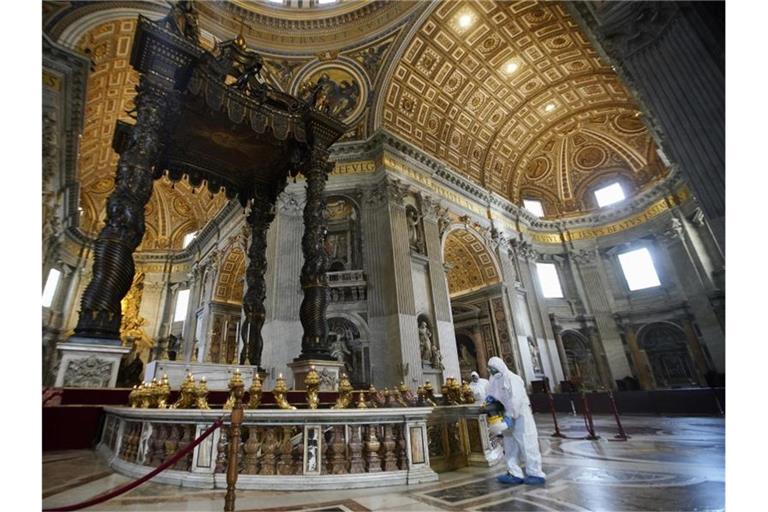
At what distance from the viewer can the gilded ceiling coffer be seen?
14.0 feet

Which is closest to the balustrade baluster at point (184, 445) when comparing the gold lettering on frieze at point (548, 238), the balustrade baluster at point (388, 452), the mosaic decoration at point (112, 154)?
the balustrade baluster at point (388, 452)

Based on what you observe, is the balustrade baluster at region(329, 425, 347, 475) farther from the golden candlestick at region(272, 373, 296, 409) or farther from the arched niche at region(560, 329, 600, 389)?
the arched niche at region(560, 329, 600, 389)

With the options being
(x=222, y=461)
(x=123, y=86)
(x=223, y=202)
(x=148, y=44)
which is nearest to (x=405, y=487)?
(x=222, y=461)

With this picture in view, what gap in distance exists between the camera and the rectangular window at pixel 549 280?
734 inches

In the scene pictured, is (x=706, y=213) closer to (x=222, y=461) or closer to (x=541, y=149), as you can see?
(x=222, y=461)

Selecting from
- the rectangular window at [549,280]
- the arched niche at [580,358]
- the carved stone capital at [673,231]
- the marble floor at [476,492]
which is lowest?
the marble floor at [476,492]

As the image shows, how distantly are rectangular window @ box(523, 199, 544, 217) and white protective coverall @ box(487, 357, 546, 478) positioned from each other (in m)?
19.0

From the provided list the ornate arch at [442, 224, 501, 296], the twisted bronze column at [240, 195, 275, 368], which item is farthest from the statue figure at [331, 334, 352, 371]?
the ornate arch at [442, 224, 501, 296]

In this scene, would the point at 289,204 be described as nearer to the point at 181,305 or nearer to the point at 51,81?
the point at 51,81

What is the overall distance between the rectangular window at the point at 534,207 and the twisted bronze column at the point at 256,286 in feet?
56.4

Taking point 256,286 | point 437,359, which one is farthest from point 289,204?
point 437,359

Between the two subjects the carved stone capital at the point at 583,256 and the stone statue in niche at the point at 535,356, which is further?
the carved stone capital at the point at 583,256

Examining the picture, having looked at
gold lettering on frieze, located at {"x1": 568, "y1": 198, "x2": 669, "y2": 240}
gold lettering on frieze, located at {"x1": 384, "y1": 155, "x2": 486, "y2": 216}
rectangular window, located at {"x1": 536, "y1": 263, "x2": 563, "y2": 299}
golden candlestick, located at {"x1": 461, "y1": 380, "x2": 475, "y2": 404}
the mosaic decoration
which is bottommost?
golden candlestick, located at {"x1": 461, "y1": 380, "x2": 475, "y2": 404}

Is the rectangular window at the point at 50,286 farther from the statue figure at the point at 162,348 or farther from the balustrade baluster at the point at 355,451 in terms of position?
the balustrade baluster at the point at 355,451
